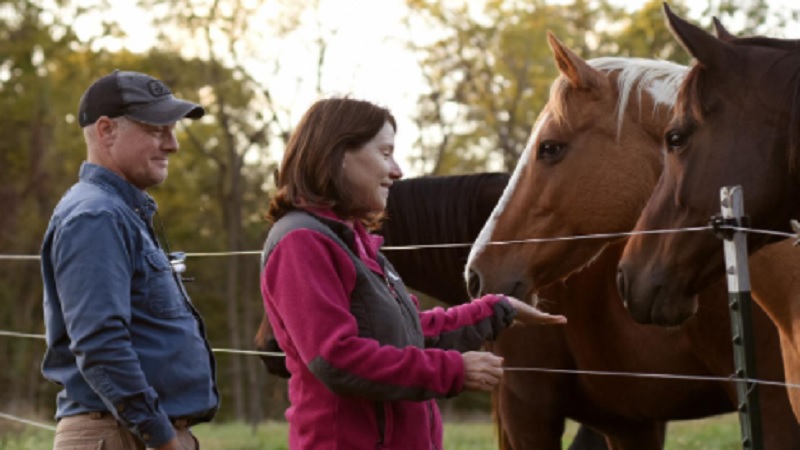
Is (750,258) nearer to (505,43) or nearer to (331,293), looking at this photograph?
(331,293)

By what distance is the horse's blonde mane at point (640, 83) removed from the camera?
190 inches

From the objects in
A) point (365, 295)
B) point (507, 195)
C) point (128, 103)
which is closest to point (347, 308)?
point (365, 295)

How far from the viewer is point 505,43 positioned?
3184cm

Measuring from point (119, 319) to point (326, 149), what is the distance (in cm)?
67

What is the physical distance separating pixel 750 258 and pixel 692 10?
22145mm

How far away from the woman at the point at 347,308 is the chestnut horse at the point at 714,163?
998mm

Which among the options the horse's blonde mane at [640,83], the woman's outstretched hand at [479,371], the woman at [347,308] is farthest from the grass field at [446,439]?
the woman's outstretched hand at [479,371]

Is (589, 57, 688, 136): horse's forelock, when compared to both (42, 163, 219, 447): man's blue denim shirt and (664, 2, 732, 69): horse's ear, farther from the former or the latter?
(42, 163, 219, 447): man's blue denim shirt

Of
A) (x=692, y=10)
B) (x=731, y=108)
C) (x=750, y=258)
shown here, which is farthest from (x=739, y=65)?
(x=692, y=10)

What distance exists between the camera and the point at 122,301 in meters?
3.07

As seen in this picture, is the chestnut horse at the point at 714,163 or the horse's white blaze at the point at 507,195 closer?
the chestnut horse at the point at 714,163

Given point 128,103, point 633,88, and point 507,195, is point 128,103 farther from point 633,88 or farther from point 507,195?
point 633,88

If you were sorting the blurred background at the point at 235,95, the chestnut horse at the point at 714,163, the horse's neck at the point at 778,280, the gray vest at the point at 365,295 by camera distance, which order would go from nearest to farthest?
1. the gray vest at the point at 365,295
2. the chestnut horse at the point at 714,163
3. the horse's neck at the point at 778,280
4. the blurred background at the point at 235,95

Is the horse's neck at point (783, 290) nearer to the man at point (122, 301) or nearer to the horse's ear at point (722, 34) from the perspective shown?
the horse's ear at point (722, 34)
